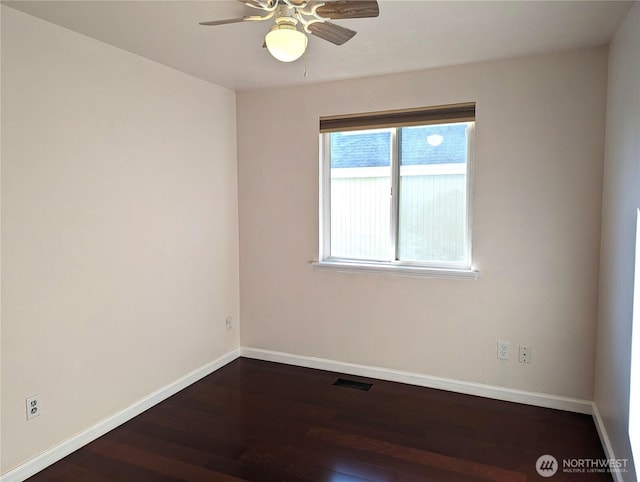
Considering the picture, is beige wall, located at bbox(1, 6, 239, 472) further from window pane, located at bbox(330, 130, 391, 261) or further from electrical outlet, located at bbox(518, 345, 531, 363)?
electrical outlet, located at bbox(518, 345, 531, 363)

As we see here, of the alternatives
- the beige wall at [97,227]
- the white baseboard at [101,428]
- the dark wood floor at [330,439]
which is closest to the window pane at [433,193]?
the dark wood floor at [330,439]

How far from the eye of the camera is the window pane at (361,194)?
348 cm

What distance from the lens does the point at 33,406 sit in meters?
2.31

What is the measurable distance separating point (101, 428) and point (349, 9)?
8.85ft

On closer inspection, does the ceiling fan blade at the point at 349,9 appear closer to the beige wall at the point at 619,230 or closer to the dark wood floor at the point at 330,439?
the beige wall at the point at 619,230

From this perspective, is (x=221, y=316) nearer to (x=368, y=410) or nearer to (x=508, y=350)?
(x=368, y=410)

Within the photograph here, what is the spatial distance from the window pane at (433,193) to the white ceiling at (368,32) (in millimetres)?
519

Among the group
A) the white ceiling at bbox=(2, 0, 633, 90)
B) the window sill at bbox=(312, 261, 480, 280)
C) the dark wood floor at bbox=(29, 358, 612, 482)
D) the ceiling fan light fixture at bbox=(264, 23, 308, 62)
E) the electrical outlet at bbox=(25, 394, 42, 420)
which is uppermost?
the white ceiling at bbox=(2, 0, 633, 90)

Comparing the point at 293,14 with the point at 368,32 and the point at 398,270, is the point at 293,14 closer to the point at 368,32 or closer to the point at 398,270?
the point at 368,32

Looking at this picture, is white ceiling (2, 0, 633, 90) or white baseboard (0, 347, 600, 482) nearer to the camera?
white ceiling (2, 0, 633, 90)

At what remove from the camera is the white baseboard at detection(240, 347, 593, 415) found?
295 centimetres

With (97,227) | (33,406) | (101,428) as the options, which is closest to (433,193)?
(97,227)

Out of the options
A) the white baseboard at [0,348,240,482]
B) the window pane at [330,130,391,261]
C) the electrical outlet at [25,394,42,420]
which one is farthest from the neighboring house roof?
the electrical outlet at [25,394,42,420]

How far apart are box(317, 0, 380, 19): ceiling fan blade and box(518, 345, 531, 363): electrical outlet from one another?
2.38m
